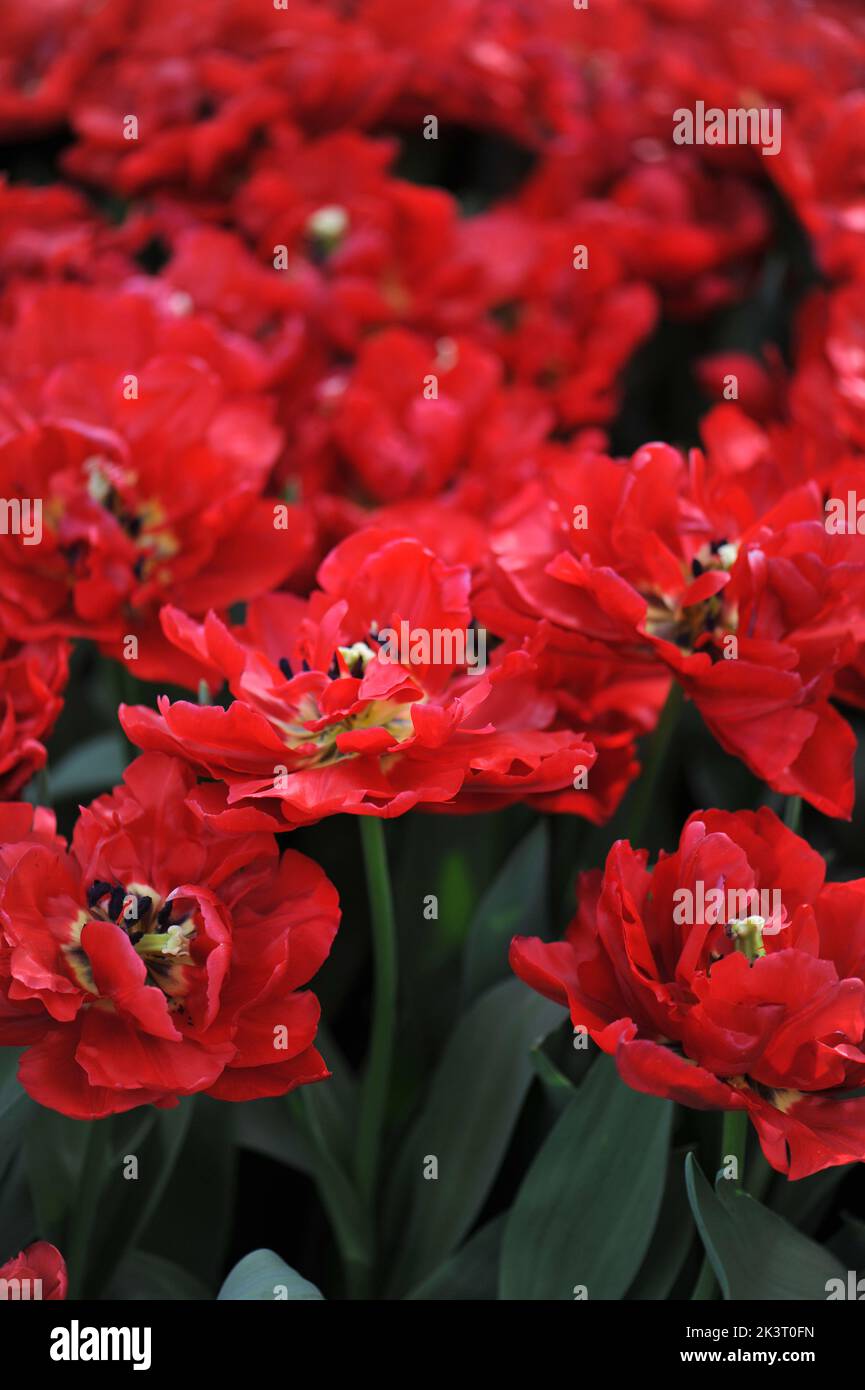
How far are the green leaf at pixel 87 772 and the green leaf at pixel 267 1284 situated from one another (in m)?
0.35

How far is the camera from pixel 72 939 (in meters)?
0.49

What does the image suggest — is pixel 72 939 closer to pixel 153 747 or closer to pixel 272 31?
pixel 153 747

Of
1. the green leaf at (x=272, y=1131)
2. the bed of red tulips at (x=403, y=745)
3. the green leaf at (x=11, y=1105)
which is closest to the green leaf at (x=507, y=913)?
the bed of red tulips at (x=403, y=745)

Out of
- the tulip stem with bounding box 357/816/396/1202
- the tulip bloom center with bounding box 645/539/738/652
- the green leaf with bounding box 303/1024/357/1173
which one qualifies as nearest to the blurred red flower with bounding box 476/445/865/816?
the tulip bloom center with bounding box 645/539/738/652

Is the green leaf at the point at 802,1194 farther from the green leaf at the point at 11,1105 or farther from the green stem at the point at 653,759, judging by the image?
the green leaf at the point at 11,1105

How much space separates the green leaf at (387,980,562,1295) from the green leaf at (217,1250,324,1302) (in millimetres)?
121

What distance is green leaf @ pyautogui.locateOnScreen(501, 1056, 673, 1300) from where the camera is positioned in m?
0.55

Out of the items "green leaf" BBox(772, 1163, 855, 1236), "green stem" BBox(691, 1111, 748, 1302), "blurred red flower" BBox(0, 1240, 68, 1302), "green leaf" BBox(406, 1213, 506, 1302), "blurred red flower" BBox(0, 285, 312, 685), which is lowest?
"green leaf" BBox(406, 1213, 506, 1302)

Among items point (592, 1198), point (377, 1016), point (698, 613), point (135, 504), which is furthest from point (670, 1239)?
point (135, 504)

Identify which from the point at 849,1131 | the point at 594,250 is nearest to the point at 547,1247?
the point at 849,1131

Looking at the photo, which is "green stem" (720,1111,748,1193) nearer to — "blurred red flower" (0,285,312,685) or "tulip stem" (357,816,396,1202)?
"tulip stem" (357,816,396,1202)

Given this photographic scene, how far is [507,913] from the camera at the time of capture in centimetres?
66

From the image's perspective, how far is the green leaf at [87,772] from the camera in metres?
0.82

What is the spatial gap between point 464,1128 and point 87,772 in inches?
13.0
